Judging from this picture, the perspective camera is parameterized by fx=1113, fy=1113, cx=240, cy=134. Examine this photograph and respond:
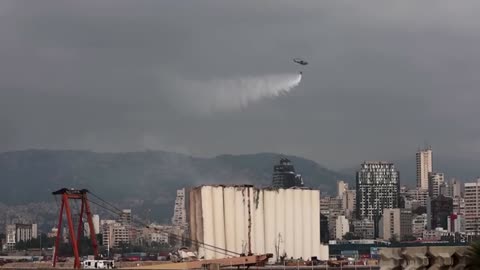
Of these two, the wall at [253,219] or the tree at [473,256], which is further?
the wall at [253,219]

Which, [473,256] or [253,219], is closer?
[473,256]

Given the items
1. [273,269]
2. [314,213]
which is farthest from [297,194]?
[273,269]

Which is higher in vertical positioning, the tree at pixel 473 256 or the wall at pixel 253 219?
the wall at pixel 253 219

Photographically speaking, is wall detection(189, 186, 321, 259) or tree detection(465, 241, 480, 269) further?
wall detection(189, 186, 321, 259)

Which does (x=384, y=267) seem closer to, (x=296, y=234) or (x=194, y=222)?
(x=194, y=222)

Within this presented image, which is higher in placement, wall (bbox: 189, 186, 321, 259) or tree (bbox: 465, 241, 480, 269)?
wall (bbox: 189, 186, 321, 259)

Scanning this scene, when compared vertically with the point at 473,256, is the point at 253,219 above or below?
above
